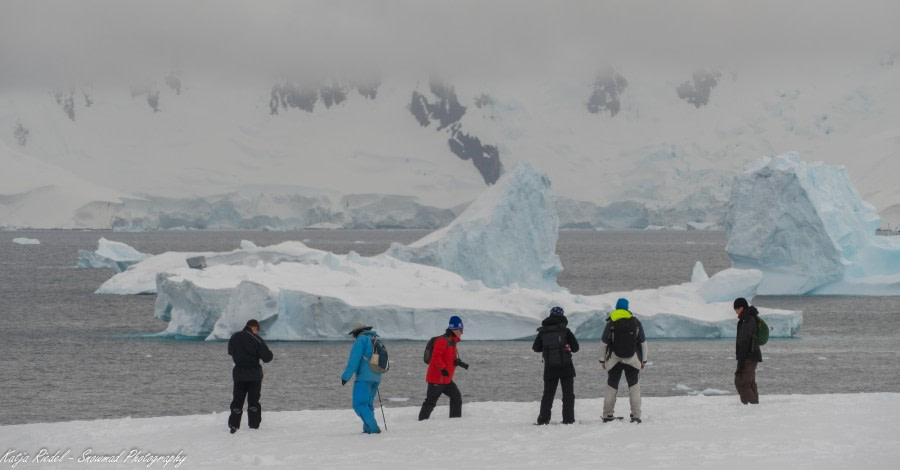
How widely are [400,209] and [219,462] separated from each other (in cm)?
17015

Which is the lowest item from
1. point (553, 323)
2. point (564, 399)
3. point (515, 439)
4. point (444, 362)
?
point (515, 439)

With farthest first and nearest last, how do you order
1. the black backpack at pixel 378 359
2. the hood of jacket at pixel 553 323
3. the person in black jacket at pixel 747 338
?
the person in black jacket at pixel 747 338 < the hood of jacket at pixel 553 323 < the black backpack at pixel 378 359

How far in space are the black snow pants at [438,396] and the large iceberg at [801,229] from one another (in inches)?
1639

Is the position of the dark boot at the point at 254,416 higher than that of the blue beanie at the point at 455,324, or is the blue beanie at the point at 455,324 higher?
the blue beanie at the point at 455,324

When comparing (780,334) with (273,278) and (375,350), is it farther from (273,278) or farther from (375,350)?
(375,350)

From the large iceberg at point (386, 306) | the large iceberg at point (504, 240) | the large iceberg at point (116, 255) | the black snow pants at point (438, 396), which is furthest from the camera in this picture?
the large iceberg at point (116, 255)

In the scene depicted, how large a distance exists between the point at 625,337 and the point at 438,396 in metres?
2.52

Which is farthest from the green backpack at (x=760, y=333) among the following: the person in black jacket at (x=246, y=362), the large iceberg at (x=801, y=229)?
the large iceberg at (x=801, y=229)

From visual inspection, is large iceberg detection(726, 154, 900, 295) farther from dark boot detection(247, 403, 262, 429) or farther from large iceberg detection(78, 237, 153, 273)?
dark boot detection(247, 403, 262, 429)

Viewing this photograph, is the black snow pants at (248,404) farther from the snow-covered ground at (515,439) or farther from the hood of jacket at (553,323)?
the hood of jacket at (553,323)

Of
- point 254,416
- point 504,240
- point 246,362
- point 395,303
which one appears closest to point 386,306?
point 395,303

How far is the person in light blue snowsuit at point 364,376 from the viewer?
1406 centimetres

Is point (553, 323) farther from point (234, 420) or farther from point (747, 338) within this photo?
point (234, 420)

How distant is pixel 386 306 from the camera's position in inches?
1312
